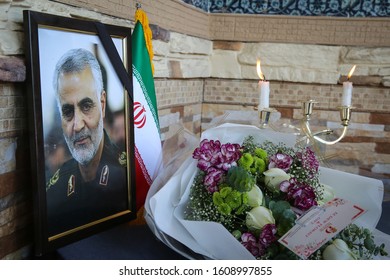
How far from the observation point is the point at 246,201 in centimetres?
89

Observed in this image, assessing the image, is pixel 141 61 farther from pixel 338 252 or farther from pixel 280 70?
pixel 280 70

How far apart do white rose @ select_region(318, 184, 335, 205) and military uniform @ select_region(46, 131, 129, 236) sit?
0.47 metres

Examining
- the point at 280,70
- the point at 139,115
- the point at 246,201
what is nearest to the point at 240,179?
the point at 246,201

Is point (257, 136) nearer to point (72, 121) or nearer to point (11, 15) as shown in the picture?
point (72, 121)

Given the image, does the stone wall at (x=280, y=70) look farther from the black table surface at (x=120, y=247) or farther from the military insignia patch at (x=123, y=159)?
the black table surface at (x=120, y=247)

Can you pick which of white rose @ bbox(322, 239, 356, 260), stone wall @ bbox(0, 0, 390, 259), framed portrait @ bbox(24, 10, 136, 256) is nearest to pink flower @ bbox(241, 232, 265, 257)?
white rose @ bbox(322, 239, 356, 260)

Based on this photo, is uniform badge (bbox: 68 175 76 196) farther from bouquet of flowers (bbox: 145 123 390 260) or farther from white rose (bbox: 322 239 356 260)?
white rose (bbox: 322 239 356 260)

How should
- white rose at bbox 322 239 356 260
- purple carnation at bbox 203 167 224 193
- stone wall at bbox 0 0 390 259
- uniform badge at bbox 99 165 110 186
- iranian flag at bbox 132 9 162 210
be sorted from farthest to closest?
stone wall at bbox 0 0 390 259 < iranian flag at bbox 132 9 162 210 < uniform badge at bbox 99 165 110 186 < purple carnation at bbox 203 167 224 193 < white rose at bbox 322 239 356 260

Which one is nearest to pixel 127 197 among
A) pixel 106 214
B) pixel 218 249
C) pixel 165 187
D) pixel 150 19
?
pixel 106 214

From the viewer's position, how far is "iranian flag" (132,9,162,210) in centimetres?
118

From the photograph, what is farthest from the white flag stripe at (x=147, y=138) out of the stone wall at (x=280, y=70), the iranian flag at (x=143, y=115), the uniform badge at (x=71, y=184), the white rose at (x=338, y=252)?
the white rose at (x=338, y=252)

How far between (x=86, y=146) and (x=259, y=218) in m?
0.41

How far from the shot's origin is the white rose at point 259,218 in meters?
0.87

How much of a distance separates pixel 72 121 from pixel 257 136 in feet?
1.44
